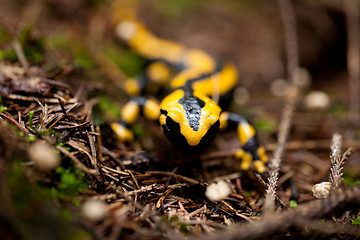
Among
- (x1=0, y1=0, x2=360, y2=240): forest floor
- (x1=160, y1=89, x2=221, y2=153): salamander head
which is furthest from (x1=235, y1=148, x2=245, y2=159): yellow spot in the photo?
(x1=160, y1=89, x2=221, y2=153): salamander head

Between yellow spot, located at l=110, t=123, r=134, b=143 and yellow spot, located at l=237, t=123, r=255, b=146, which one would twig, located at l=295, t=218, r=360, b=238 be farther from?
yellow spot, located at l=110, t=123, r=134, b=143

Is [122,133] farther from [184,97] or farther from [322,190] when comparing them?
[322,190]

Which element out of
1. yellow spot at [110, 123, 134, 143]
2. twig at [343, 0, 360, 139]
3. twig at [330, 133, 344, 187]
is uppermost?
twig at [343, 0, 360, 139]

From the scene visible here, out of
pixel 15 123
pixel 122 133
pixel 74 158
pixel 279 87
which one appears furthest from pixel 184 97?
pixel 279 87

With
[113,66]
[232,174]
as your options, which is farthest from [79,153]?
[113,66]

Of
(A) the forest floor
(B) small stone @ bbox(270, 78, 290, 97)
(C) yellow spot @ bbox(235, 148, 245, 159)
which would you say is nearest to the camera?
(A) the forest floor

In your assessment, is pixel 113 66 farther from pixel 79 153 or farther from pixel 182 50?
pixel 79 153

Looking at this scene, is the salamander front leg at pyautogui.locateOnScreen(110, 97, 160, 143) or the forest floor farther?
the salamander front leg at pyautogui.locateOnScreen(110, 97, 160, 143)
